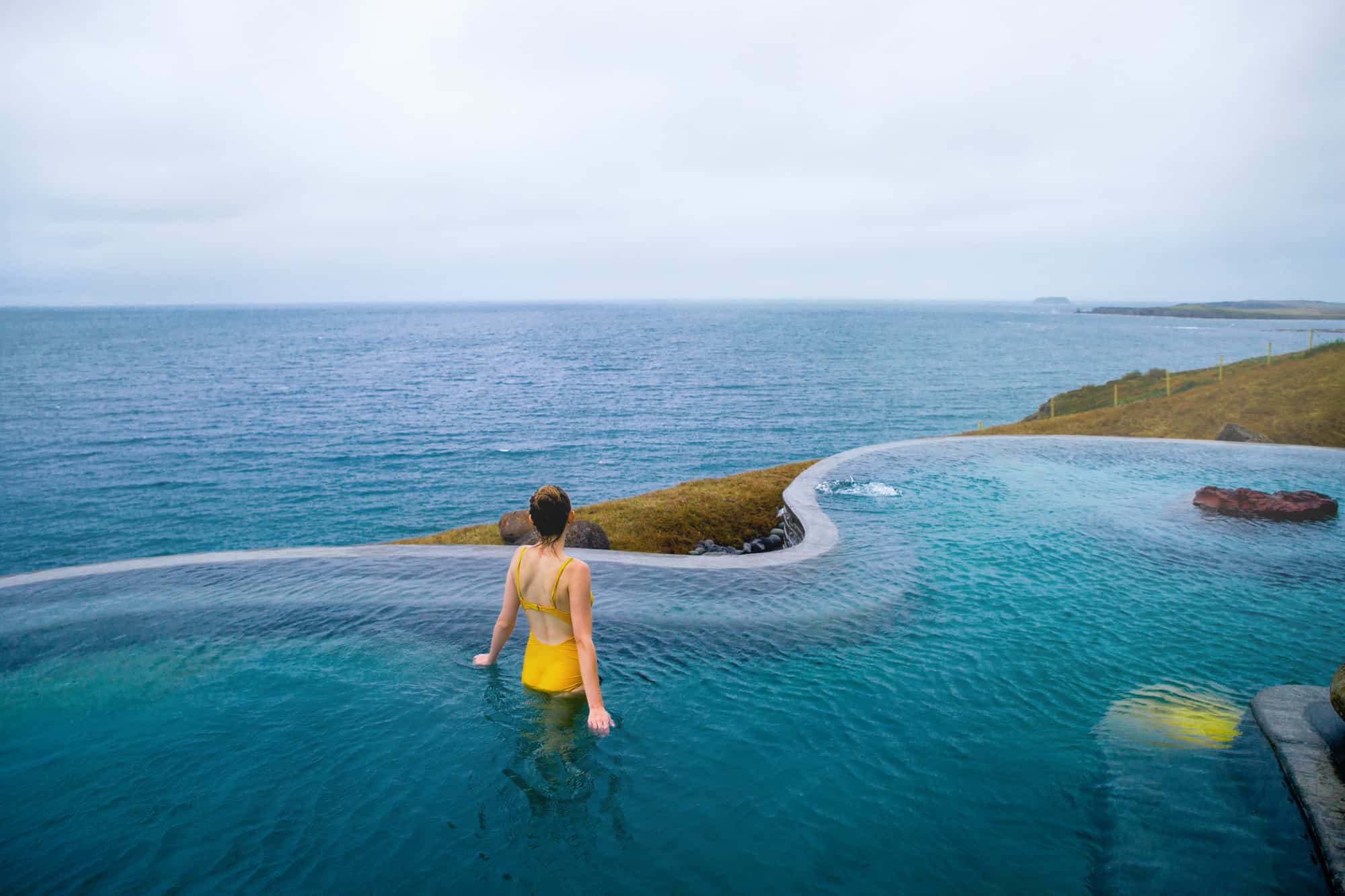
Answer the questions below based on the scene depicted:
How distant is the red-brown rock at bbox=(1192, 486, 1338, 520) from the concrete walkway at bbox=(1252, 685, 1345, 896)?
9139mm

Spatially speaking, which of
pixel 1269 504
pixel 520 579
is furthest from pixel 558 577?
pixel 1269 504

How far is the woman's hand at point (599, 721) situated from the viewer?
633 cm

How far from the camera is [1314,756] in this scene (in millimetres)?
6801

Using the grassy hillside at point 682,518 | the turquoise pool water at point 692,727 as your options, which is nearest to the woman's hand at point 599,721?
the turquoise pool water at point 692,727

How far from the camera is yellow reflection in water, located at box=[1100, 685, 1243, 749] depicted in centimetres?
751

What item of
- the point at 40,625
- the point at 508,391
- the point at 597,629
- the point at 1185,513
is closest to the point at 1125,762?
the point at 597,629

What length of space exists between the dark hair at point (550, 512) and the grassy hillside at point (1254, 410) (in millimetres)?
26565

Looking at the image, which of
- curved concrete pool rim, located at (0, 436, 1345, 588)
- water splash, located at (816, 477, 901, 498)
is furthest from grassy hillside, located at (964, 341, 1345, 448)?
curved concrete pool rim, located at (0, 436, 1345, 588)

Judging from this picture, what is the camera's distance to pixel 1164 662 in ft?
30.3

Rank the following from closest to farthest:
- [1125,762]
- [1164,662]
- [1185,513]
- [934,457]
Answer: [1125,762] → [1164,662] → [1185,513] → [934,457]

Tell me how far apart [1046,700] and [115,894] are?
892 centimetres

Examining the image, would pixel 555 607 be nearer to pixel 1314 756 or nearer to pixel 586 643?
pixel 586 643

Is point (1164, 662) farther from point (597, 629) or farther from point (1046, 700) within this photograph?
point (597, 629)

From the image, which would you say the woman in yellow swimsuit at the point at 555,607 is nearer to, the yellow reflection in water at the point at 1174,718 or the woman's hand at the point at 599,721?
the woman's hand at the point at 599,721
